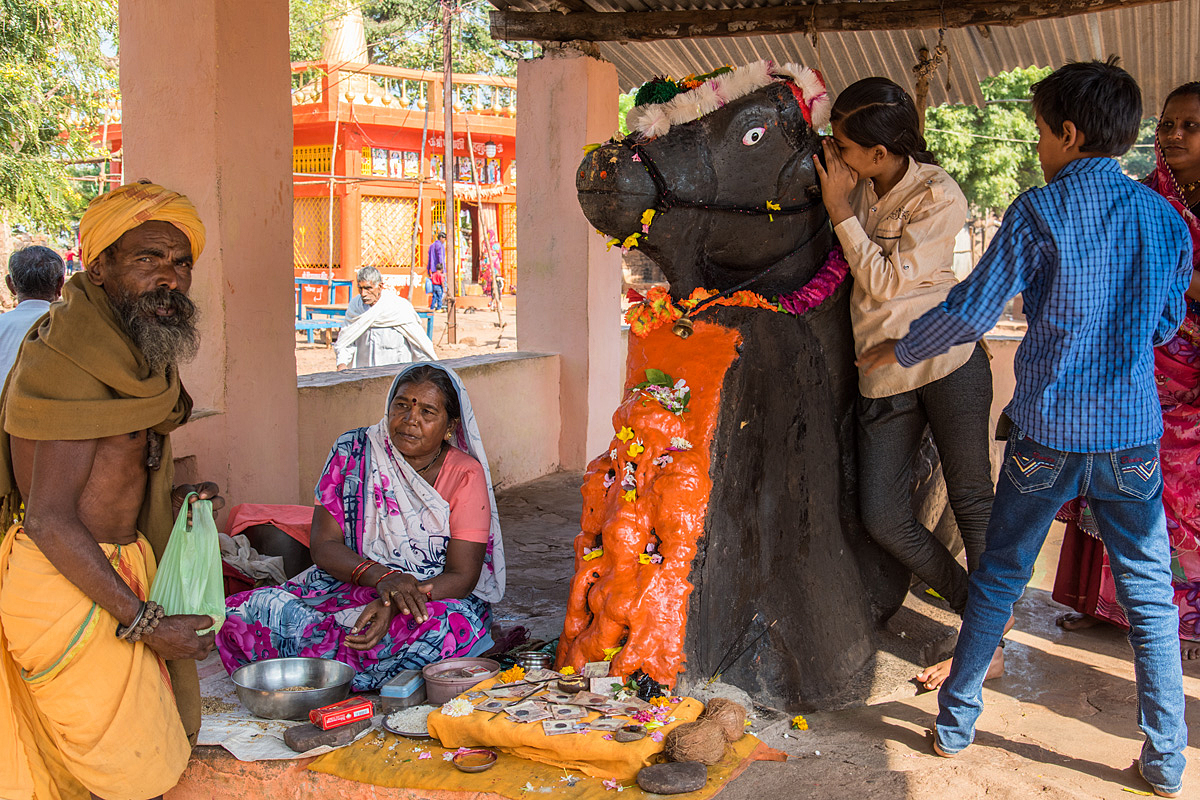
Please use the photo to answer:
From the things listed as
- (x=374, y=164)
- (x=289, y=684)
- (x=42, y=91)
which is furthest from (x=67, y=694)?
(x=374, y=164)

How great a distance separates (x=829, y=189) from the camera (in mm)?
2834

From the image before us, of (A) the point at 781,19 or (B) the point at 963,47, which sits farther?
(B) the point at 963,47

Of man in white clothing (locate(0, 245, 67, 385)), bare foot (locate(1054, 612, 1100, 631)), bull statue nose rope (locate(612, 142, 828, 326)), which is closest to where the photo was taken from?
bull statue nose rope (locate(612, 142, 828, 326))

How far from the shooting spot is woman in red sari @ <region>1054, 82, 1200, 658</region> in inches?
130

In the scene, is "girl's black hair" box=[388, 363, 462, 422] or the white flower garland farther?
"girl's black hair" box=[388, 363, 462, 422]

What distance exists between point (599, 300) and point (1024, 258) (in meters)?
4.57

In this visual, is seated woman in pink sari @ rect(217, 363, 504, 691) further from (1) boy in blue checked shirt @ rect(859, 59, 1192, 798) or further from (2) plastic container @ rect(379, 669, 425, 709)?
(1) boy in blue checked shirt @ rect(859, 59, 1192, 798)

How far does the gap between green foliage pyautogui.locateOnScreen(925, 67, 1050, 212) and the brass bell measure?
681 inches

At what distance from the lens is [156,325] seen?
7.91 ft

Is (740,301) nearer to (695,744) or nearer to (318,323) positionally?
(695,744)

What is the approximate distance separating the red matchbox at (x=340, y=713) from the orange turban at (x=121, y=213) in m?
1.38

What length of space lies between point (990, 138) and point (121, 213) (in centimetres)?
1936

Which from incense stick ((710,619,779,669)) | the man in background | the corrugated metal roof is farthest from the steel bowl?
the man in background

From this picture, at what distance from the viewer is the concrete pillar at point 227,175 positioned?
4.14 metres
